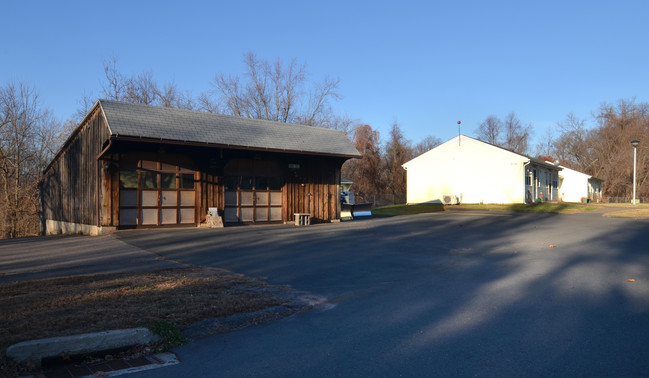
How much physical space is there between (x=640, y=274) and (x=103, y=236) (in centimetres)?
1592

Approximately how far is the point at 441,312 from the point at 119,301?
456cm

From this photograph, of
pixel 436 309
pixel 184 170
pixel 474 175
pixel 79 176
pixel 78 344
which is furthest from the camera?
pixel 474 175

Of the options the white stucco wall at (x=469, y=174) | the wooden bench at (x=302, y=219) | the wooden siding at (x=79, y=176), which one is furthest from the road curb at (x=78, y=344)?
the white stucco wall at (x=469, y=174)

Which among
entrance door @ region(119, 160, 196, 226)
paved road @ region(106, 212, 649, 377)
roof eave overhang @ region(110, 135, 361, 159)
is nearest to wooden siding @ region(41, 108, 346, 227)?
entrance door @ region(119, 160, 196, 226)

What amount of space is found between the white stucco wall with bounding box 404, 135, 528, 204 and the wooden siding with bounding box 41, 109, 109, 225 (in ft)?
91.9

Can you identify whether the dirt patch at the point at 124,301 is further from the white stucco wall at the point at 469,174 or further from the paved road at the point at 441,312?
the white stucco wall at the point at 469,174

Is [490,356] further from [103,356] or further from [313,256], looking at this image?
[313,256]

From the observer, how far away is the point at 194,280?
836cm

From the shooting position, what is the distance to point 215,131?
63.9ft

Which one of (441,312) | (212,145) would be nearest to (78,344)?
(441,312)

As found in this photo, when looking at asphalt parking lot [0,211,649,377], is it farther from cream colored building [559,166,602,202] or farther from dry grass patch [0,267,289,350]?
cream colored building [559,166,602,202]

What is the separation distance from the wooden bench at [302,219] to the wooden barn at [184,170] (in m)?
0.69

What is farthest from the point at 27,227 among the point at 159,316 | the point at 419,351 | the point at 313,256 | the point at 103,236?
the point at 419,351

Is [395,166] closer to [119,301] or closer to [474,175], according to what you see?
[474,175]
